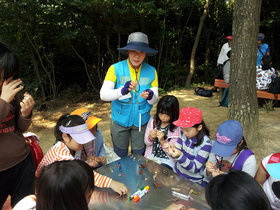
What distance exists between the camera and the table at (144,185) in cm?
161

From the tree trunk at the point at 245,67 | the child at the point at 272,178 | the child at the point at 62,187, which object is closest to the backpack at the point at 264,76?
the tree trunk at the point at 245,67

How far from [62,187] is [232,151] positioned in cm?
143

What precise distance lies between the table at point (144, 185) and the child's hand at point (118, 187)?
0.11ft

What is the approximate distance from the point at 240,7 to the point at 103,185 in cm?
316

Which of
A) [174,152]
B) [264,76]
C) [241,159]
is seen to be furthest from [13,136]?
[264,76]

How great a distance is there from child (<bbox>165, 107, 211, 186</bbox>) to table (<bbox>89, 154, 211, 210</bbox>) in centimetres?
30

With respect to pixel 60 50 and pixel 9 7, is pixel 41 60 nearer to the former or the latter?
pixel 60 50

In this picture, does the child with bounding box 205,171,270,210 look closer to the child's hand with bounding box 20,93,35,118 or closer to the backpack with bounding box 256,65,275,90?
the child's hand with bounding box 20,93,35,118

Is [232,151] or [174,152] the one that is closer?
[232,151]

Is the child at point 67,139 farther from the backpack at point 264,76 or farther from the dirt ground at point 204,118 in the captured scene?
the backpack at point 264,76

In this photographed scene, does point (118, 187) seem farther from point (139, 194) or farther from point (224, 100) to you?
point (224, 100)

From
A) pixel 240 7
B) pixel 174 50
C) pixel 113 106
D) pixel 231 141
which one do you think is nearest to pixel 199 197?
pixel 231 141

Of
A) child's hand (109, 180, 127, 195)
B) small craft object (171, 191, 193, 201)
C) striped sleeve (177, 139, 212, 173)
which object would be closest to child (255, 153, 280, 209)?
striped sleeve (177, 139, 212, 173)

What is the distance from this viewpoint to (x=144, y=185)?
6.03 feet
